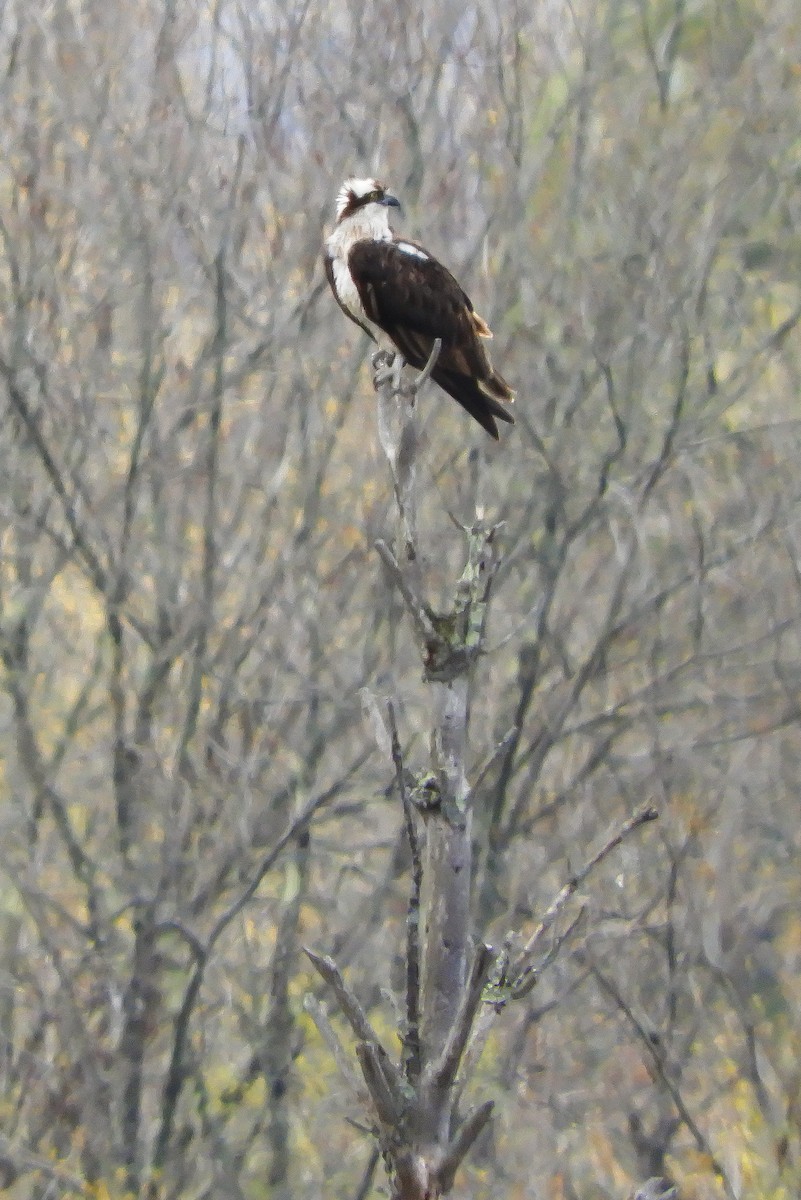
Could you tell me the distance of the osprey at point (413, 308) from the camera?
7176mm

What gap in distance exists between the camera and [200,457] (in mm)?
10945

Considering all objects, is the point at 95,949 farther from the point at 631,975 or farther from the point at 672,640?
the point at 672,640

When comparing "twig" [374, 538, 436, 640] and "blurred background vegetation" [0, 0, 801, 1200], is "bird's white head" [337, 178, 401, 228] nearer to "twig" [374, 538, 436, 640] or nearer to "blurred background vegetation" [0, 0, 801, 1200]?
"blurred background vegetation" [0, 0, 801, 1200]

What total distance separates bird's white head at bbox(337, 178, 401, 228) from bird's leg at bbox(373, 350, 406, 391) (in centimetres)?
67

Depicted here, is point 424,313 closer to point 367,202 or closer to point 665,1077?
point 367,202

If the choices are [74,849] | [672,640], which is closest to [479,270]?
[672,640]

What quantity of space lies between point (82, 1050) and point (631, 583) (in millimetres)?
4703

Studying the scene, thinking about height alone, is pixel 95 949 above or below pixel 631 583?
below

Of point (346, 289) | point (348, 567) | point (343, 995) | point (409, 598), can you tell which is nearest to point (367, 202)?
point (346, 289)

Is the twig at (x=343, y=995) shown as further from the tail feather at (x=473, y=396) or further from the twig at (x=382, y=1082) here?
the tail feather at (x=473, y=396)

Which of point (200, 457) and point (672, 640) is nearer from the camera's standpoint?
point (200, 457)

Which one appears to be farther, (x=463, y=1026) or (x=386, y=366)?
(x=386, y=366)

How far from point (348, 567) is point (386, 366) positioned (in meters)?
4.28

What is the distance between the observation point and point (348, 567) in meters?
11.3
